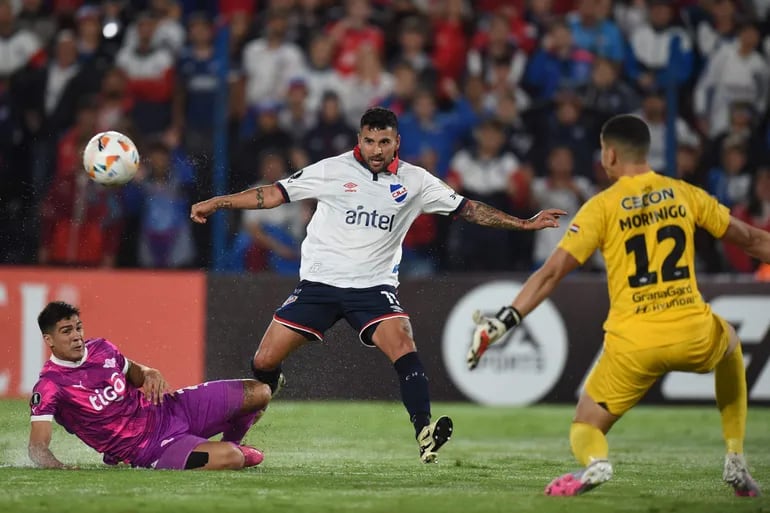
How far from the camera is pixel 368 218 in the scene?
8898 mm

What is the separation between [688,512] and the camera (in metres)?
6.43

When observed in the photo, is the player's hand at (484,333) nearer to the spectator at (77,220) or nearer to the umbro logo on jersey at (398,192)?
the umbro logo on jersey at (398,192)

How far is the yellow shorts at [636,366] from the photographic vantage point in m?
6.68

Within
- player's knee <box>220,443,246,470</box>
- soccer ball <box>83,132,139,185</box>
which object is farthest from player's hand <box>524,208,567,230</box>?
soccer ball <box>83,132,139,185</box>

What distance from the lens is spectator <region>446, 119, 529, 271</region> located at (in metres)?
13.7

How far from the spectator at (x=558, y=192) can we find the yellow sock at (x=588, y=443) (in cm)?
717

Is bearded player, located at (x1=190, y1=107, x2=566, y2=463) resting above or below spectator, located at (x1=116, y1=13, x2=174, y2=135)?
below

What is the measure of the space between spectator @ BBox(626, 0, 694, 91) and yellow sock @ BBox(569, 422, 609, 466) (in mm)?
8703

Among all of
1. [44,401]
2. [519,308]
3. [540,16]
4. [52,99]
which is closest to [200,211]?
[44,401]

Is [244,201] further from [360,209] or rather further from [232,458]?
[232,458]

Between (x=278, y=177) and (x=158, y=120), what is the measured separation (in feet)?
9.80

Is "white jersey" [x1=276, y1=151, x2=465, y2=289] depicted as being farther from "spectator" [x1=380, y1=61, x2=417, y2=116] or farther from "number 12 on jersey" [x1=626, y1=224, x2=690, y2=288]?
"spectator" [x1=380, y1=61, x2=417, y2=116]

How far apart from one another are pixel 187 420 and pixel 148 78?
7.51 metres

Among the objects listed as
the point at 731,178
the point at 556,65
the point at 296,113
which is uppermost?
the point at 556,65
